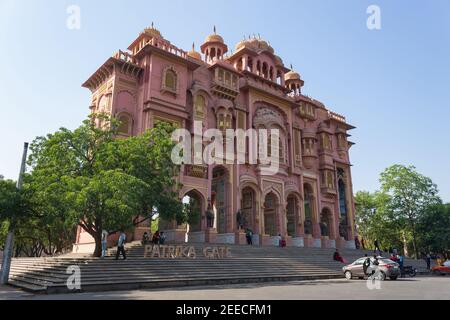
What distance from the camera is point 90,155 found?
62.7 feet

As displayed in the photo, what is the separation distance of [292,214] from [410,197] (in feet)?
54.4

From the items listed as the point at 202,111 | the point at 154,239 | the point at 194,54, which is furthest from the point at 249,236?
the point at 194,54

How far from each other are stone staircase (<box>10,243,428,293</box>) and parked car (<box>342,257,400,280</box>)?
1.47m

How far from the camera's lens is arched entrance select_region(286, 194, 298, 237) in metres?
35.2

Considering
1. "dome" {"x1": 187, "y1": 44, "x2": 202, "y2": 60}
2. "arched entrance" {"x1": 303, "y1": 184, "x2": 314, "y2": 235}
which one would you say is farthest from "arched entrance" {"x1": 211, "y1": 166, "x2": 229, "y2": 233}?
"dome" {"x1": 187, "y1": 44, "x2": 202, "y2": 60}

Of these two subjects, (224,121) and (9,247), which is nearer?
(9,247)

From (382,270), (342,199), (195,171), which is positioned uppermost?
(195,171)

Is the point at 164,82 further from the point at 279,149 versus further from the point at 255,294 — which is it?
the point at 255,294

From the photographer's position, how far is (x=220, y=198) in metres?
30.7

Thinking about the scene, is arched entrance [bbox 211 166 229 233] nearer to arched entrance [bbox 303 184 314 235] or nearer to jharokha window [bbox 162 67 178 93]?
jharokha window [bbox 162 67 178 93]

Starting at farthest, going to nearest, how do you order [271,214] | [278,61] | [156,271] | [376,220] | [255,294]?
[376,220] < [278,61] < [271,214] < [156,271] < [255,294]

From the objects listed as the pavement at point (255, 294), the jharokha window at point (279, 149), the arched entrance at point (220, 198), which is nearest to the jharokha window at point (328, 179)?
the jharokha window at point (279, 149)

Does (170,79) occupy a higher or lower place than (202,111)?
higher

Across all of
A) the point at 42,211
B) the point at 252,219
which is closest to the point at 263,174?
the point at 252,219
